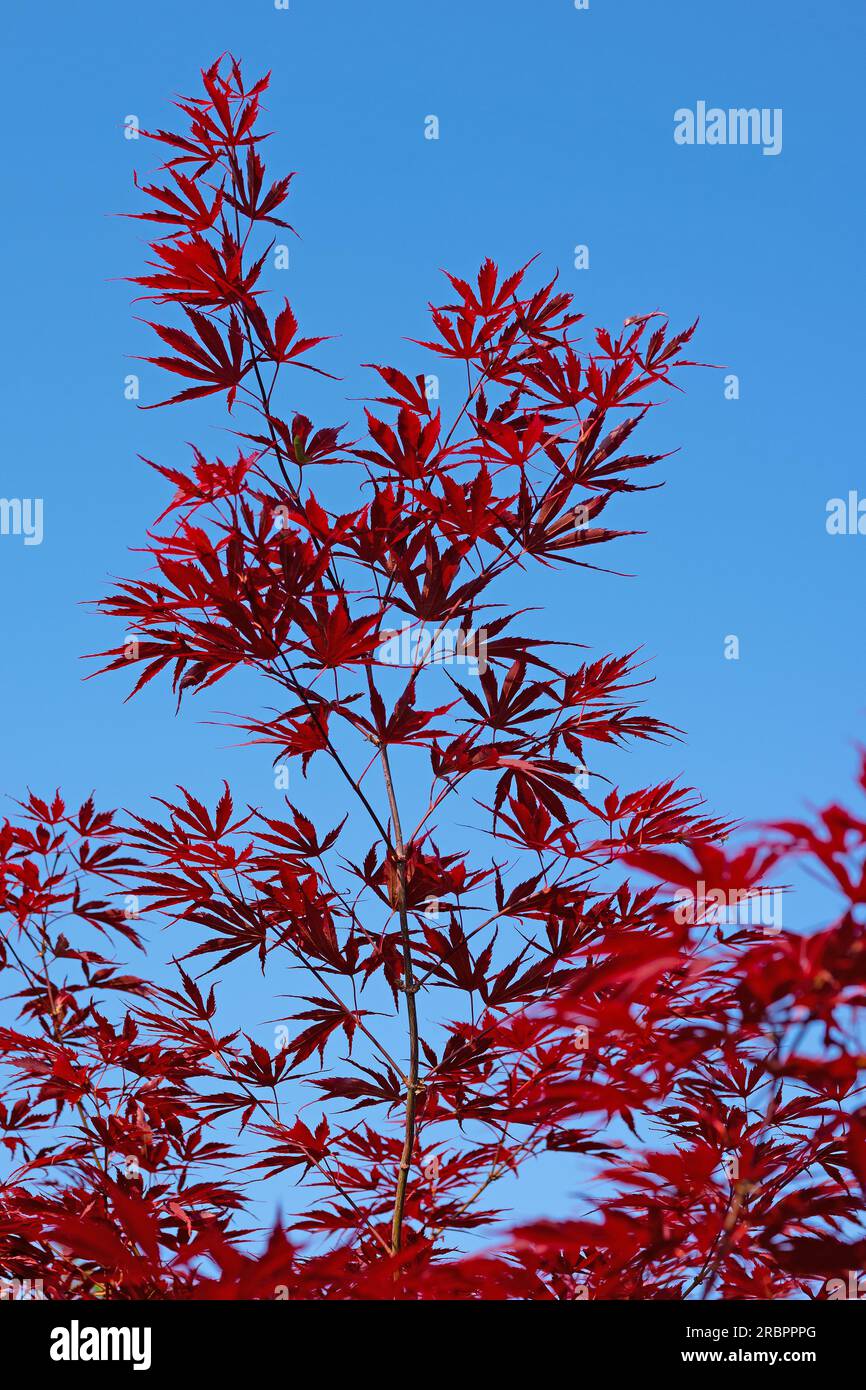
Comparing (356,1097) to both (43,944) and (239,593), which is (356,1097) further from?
(43,944)

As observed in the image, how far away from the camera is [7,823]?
9.95 feet

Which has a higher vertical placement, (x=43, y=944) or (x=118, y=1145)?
(x=43, y=944)

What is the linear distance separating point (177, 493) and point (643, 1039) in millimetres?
1327

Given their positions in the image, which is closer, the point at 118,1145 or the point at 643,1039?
the point at 643,1039

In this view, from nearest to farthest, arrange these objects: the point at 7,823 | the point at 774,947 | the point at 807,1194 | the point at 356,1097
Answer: the point at 774,947 < the point at 807,1194 < the point at 356,1097 < the point at 7,823

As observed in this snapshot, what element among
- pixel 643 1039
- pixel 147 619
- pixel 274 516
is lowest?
pixel 643 1039

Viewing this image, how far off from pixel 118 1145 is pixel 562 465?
161 centimetres

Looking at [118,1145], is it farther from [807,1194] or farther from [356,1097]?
[807,1194]

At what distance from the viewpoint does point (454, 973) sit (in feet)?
6.86

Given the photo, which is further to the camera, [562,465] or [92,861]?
[92,861]

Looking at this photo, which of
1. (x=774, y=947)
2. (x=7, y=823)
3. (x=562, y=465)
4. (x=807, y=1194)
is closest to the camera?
(x=774, y=947)
